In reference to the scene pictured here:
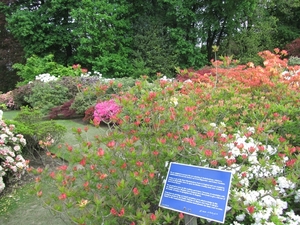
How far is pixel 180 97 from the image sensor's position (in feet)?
9.27

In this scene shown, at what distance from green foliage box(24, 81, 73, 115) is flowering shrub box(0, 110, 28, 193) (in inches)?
169

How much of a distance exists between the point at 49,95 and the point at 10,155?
16.1ft

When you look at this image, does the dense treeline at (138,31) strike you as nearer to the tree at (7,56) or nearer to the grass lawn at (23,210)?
the tree at (7,56)

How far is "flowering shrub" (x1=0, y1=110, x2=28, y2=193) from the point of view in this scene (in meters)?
3.27

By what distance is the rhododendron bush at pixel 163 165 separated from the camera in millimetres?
1751

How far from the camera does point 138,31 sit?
537 inches

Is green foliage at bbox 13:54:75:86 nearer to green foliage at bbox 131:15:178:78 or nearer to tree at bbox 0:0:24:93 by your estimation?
green foliage at bbox 131:15:178:78

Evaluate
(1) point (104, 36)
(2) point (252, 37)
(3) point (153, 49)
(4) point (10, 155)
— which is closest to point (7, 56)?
(1) point (104, 36)

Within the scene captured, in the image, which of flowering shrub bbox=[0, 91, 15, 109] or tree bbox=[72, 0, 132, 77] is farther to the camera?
tree bbox=[72, 0, 132, 77]

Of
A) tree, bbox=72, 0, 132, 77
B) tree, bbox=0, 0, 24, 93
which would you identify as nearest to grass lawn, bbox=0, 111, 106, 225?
tree, bbox=72, 0, 132, 77

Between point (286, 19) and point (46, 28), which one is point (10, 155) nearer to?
point (46, 28)

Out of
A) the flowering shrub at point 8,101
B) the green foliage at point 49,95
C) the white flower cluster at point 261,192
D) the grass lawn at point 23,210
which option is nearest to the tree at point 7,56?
the flowering shrub at point 8,101

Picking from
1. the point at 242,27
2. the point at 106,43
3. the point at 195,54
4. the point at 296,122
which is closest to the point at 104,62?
the point at 106,43

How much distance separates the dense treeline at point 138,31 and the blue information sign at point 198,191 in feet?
35.5
